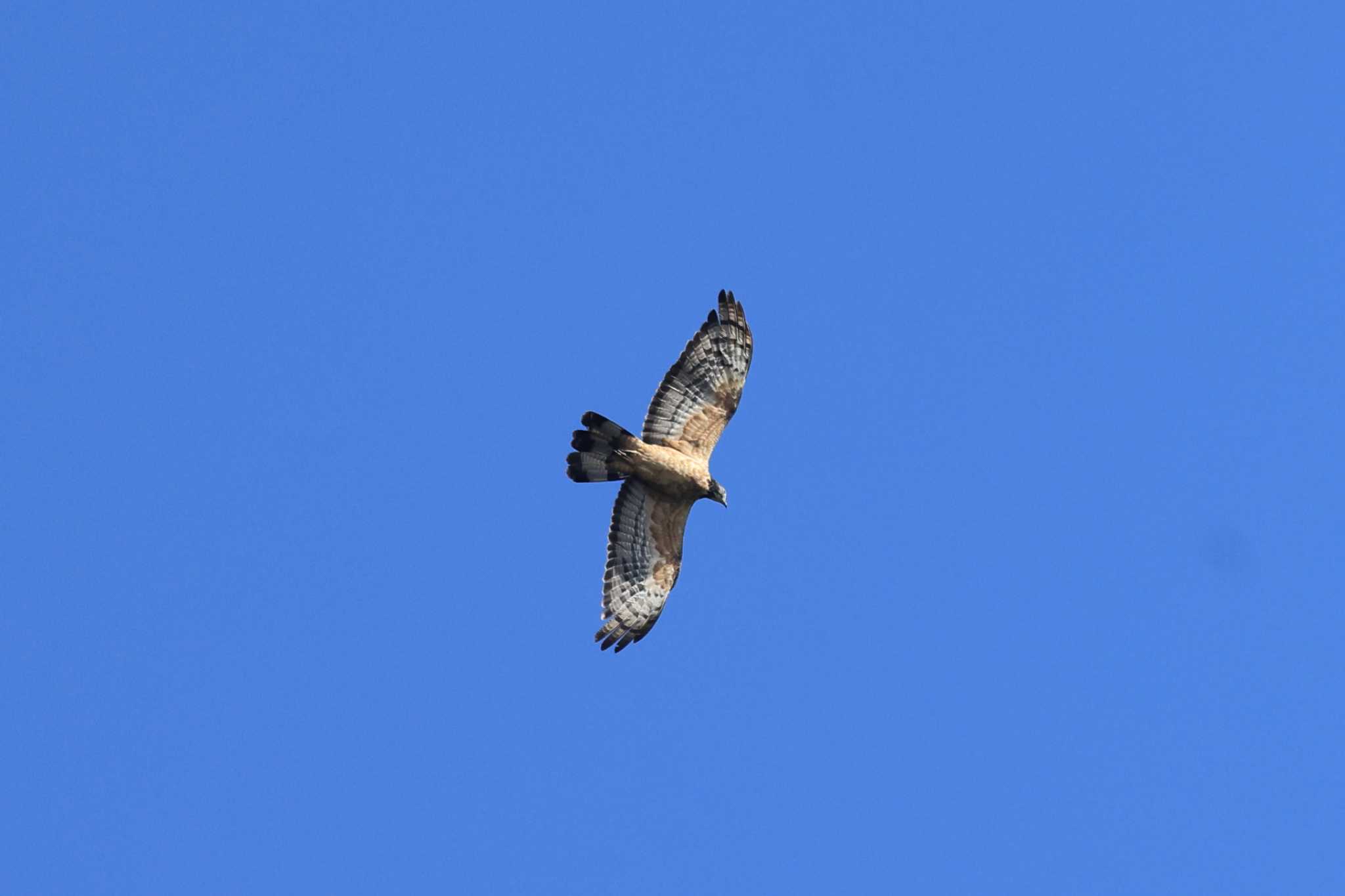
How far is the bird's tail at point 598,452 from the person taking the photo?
2236 centimetres

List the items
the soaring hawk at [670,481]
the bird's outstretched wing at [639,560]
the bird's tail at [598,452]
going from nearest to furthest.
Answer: the bird's tail at [598,452] → the soaring hawk at [670,481] → the bird's outstretched wing at [639,560]

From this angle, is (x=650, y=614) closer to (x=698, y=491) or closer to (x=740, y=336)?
(x=698, y=491)

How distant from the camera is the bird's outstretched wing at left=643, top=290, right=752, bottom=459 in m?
23.0

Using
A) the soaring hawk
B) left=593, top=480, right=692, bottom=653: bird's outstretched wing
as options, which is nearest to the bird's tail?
the soaring hawk

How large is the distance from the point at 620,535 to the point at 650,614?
41.9 inches

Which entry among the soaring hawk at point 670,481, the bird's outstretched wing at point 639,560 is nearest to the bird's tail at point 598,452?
the soaring hawk at point 670,481

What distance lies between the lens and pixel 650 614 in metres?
23.2

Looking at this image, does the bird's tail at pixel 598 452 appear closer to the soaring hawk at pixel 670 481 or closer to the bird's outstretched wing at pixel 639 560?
the soaring hawk at pixel 670 481

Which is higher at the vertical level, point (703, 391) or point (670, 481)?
point (703, 391)

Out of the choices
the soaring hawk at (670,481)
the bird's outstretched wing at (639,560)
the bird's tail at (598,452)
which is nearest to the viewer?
the bird's tail at (598,452)

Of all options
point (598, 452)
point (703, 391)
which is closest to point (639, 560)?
point (598, 452)

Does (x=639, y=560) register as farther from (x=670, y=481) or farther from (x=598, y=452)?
(x=598, y=452)

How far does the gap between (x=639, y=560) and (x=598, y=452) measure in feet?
5.45

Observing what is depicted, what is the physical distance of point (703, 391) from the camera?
75.9 ft
